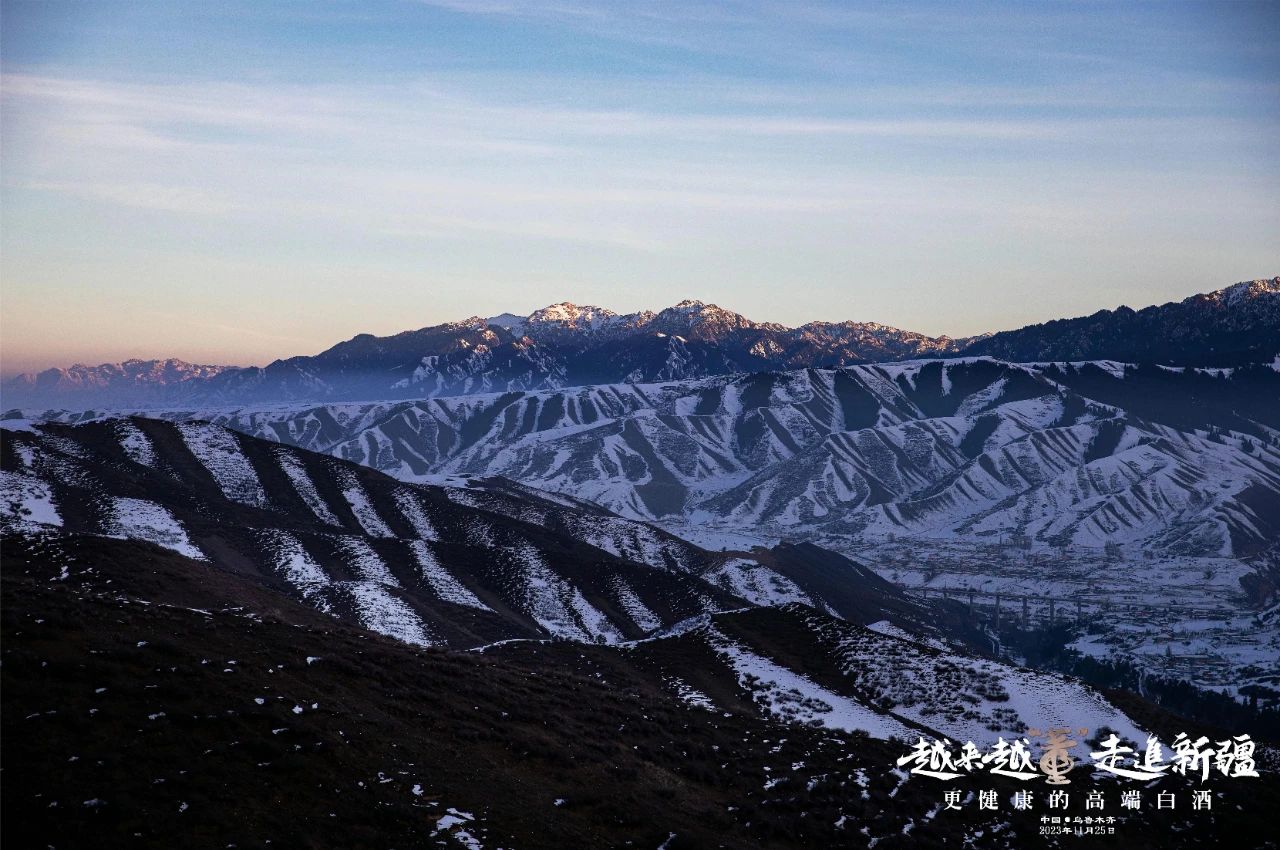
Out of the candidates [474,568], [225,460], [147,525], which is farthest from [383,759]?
[225,460]

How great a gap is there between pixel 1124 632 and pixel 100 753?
186322 millimetres

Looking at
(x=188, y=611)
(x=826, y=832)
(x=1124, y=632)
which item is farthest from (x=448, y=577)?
(x=1124, y=632)

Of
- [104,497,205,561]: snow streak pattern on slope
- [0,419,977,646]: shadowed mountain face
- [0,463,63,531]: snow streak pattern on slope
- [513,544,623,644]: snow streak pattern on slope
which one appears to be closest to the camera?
[0,463,63,531]: snow streak pattern on slope

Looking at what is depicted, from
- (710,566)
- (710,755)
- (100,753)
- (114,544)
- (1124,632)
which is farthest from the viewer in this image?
(1124,632)

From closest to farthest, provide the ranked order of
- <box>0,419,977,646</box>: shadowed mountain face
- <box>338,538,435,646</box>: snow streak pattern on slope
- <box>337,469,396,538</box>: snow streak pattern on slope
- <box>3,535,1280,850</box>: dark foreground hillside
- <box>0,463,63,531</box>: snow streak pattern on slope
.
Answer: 1. <box>3,535,1280,850</box>: dark foreground hillside
2. <box>338,538,435,646</box>: snow streak pattern on slope
3. <box>0,463,63,531</box>: snow streak pattern on slope
4. <box>0,419,977,646</box>: shadowed mountain face
5. <box>337,469,396,538</box>: snow streak pattern on slope

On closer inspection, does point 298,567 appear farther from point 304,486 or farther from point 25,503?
point 304,486

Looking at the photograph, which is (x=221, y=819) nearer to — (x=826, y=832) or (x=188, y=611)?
(x=826, y=832)

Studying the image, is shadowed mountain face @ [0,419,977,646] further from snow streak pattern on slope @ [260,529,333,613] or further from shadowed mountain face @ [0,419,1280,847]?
shadowed mountain face @ [0,419,1280,847]

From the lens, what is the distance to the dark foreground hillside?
25000 mm

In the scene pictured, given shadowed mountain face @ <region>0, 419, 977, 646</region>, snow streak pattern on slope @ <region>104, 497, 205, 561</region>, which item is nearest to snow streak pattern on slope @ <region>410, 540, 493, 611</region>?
shadowed mountain face @ <region>0, 419, 977, 646</region>

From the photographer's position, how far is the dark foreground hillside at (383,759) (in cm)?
2500

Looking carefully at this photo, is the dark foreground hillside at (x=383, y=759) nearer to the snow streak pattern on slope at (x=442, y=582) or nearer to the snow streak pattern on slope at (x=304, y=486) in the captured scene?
the snow streak pattern on slope at (x=442, y=582)

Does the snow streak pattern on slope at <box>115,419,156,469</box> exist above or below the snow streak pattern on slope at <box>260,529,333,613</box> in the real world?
above

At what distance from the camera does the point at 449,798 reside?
29266 mm
